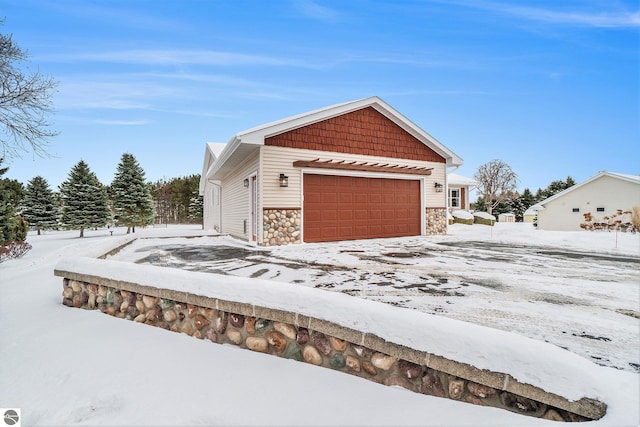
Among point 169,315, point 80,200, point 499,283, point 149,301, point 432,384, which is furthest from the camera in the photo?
point 80,200

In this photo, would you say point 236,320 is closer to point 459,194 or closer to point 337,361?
point 337,361

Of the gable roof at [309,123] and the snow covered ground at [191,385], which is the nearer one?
the snow covered ground at [191,385]

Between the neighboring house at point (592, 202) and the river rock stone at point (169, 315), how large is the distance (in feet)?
64.6

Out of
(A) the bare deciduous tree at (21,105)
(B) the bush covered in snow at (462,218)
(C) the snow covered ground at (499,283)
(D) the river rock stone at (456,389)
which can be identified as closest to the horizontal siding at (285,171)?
(C) the snow covered ground at (499,283)

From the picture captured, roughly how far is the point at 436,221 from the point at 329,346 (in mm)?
9658

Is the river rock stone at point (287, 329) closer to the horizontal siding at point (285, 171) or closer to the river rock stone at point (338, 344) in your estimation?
the river rock stone at point (338, 344)

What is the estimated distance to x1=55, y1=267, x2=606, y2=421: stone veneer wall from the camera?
1.54 meters

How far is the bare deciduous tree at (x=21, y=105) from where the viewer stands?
9.33 metres

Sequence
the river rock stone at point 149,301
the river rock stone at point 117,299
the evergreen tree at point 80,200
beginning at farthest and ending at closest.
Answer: the evergreen tree at point 80,200
the river rock stone at point 117,299
the river rock stone at point 149,301

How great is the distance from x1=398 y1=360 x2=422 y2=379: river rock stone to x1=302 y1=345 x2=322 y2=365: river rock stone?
63 centimetres

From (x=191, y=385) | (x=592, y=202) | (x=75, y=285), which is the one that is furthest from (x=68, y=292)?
(x=592, y=202)

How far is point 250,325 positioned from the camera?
8.57 ft

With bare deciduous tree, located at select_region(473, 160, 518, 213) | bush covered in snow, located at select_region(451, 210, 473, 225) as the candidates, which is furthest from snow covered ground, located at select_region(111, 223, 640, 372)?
bare deciduous tree, located at select_region(473, 160, 518, 213)

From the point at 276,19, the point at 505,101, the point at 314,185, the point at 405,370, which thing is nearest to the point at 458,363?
the point at 405,370
